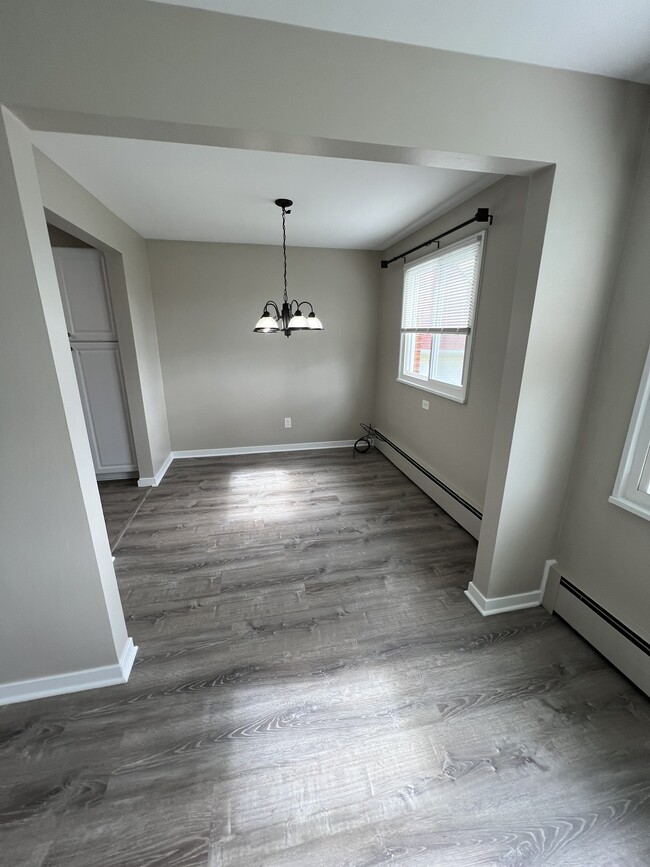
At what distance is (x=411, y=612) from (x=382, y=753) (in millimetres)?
759

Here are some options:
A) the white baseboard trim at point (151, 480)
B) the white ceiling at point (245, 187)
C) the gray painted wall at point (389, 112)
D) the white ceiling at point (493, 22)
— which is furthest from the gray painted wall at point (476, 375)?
the white baseboard trim at point (151, 480)

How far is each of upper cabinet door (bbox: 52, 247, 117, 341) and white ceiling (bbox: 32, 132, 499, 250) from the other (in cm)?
52

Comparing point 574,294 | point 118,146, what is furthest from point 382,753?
point 118,146

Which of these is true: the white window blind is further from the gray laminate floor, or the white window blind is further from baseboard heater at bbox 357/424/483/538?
the gray laminate floor

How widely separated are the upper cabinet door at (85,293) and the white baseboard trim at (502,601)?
366 cm

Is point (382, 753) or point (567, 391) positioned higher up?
point (567, 391)

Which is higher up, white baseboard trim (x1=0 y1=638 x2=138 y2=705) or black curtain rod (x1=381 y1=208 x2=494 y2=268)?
black curtain rod (x1=381 y1=208 x2=494 y2=268)

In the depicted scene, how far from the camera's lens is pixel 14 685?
5.01 ft

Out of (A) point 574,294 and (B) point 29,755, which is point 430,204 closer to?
(A) point 574,294

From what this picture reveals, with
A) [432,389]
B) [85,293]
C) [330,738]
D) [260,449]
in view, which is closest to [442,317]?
[432,389]

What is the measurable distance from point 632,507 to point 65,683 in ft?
8.90

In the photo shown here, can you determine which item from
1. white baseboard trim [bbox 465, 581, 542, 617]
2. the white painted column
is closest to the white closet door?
the white painted column

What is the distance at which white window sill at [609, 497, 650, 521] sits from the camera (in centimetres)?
153

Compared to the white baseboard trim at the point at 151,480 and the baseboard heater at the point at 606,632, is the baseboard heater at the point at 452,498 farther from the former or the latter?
the white baseboard trim at the point at 151,480
